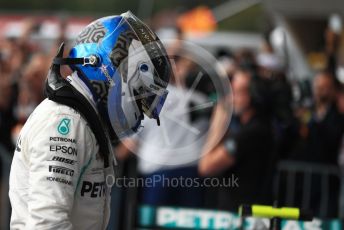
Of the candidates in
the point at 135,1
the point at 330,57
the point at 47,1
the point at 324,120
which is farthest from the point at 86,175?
the point at 47,1

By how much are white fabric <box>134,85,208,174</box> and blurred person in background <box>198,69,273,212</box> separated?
0.23 metres

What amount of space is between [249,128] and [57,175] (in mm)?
3504

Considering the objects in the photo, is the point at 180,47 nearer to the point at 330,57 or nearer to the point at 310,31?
the point at 330,57

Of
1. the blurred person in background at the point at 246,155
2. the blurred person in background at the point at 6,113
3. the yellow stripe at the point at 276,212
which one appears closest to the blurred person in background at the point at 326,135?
the blurred person in background at the point at 246,155

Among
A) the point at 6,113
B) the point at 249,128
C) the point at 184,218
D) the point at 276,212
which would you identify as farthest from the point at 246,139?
the point at 6,113

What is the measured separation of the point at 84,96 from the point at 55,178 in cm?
38

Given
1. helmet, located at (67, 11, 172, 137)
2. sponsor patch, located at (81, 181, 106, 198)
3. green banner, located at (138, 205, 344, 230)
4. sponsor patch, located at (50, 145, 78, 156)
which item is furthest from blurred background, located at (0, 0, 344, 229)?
sponsor patch, located at (50, 145, 78, 156)

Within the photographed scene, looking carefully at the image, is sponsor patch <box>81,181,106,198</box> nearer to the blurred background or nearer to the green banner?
the blurred background

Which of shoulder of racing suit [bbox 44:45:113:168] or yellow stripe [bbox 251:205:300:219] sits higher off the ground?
shoulder of racing suit [bbox 44:45:113:168]

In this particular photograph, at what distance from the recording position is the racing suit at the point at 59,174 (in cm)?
265

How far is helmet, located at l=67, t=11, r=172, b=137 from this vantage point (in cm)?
A: 292

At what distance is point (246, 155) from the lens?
5.98 meters

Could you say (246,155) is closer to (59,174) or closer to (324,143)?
(324,143)

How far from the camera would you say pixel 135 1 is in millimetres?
32156
